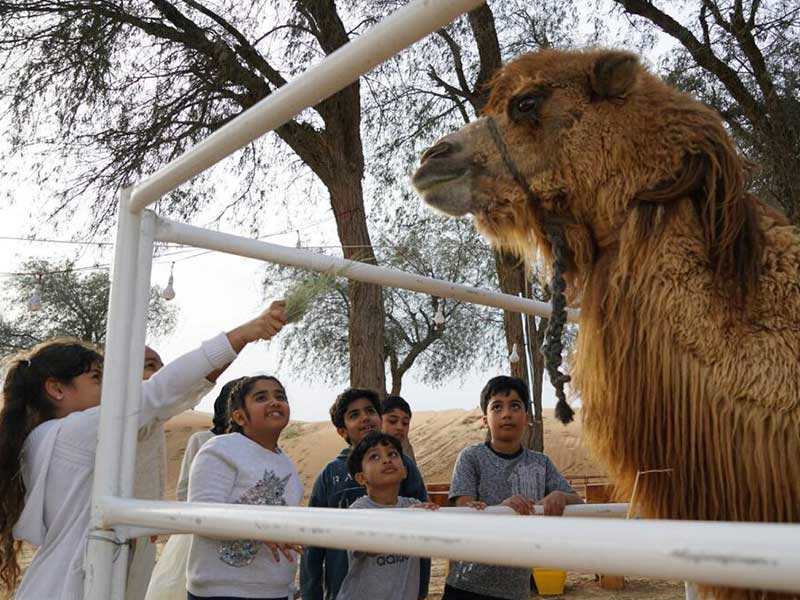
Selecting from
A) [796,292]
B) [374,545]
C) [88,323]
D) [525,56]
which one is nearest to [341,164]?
[525,56]

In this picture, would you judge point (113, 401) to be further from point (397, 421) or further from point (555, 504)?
point (397, 421)

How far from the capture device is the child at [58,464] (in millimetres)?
2510

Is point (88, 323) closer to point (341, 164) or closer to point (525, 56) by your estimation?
point (341, 164)

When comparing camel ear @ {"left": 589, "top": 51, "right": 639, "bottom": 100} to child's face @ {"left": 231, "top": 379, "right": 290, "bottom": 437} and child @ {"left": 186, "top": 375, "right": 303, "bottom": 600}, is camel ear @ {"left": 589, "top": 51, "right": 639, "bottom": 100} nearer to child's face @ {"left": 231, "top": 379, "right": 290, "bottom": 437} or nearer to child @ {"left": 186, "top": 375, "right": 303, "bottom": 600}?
child @ {"left": 186, "top": 375, "right": 303, "bottom": 600}

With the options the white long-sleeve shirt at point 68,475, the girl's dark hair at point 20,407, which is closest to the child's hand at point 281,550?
the white long-sleeve shirt at point 68,475

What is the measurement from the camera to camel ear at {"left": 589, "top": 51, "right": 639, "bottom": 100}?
2365 mm

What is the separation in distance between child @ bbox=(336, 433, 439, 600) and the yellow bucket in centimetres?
528

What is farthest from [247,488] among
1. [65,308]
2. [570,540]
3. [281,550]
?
A: [65,308]

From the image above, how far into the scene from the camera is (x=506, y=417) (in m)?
3.96

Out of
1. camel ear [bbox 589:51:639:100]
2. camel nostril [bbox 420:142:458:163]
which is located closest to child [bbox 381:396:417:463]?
camel nostril [bbox 420:142:458:163]

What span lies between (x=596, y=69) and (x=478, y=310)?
25020mm

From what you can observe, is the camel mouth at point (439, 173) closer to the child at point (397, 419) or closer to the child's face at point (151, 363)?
the child's face at point (151, 363)

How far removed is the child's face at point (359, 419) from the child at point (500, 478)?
0.63 meters

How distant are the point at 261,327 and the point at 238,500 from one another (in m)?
0.75
